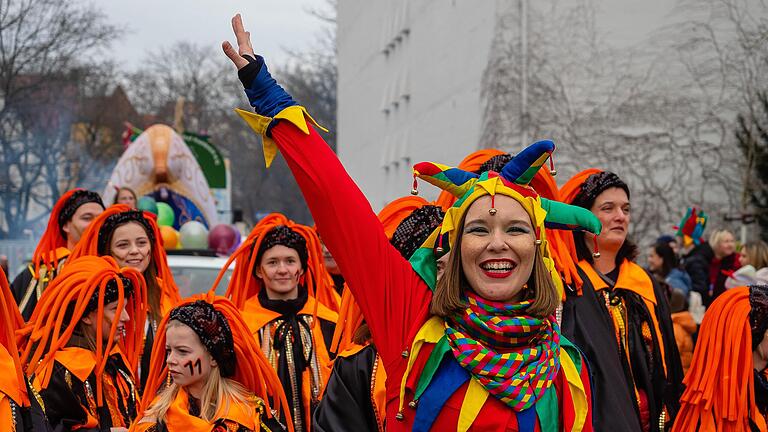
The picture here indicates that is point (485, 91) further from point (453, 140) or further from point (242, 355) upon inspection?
point (242, 355)

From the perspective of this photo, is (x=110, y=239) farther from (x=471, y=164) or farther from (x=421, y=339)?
(x=421, y=339)

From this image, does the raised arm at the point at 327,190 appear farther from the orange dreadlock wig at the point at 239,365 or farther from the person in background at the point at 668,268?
the person in background at the point at 668,268

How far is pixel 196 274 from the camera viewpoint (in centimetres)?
859

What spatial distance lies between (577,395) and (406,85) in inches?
882

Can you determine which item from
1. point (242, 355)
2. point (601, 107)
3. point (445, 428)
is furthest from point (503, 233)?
point (601, 107)

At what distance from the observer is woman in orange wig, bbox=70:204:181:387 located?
20.8 ft

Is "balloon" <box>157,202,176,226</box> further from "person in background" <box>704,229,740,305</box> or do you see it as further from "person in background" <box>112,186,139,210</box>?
"person in background" <box>704,229,740,305</box>

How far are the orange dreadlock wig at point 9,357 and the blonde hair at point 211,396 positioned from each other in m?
0.82

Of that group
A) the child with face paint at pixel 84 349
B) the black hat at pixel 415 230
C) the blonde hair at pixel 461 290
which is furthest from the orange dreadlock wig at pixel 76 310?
the blonde hair at pixel 461 290

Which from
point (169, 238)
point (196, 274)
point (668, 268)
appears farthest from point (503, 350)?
point (169, 238)

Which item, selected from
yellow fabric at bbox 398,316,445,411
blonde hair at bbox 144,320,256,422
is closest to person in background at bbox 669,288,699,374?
blonde hair at bbox 144,320,256,422

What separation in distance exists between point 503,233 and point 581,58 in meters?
15.2

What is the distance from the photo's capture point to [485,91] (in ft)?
61.1

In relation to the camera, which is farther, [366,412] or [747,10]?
[747,10]
